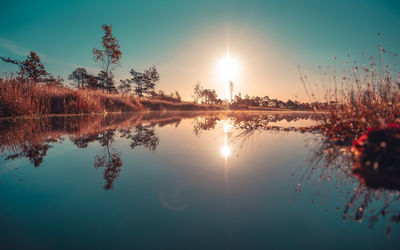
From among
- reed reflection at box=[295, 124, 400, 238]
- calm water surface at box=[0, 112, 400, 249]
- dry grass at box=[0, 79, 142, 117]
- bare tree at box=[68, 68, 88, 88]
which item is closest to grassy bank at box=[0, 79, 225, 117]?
dry grass at box=[0, 79, 142, 117]

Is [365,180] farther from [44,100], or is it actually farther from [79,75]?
[79,75]

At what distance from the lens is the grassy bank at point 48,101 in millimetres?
7941

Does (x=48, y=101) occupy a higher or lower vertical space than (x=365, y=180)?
higher

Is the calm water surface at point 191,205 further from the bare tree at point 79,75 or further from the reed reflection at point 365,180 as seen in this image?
the bare tree at point 79,75

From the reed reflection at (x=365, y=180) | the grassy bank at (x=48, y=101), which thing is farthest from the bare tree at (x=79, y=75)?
the reed reflection at (x=365, y=180)

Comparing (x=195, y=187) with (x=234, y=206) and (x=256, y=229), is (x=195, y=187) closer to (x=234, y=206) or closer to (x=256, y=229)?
(x=234, y=206)

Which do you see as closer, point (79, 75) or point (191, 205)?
point (191, 205)

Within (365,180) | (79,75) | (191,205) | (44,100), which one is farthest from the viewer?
(79,75)

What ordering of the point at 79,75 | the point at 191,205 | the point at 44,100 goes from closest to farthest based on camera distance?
the point at 191,205 < the point at 44,100 < the point at 79,75

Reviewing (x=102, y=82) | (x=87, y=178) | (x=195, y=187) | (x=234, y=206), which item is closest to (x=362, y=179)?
(x=234, y=206)

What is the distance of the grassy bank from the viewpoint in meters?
7.94

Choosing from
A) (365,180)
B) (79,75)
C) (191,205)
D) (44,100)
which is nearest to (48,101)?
(44,100)

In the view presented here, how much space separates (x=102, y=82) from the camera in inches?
1834

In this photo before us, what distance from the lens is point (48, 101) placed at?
10164 millimetres
